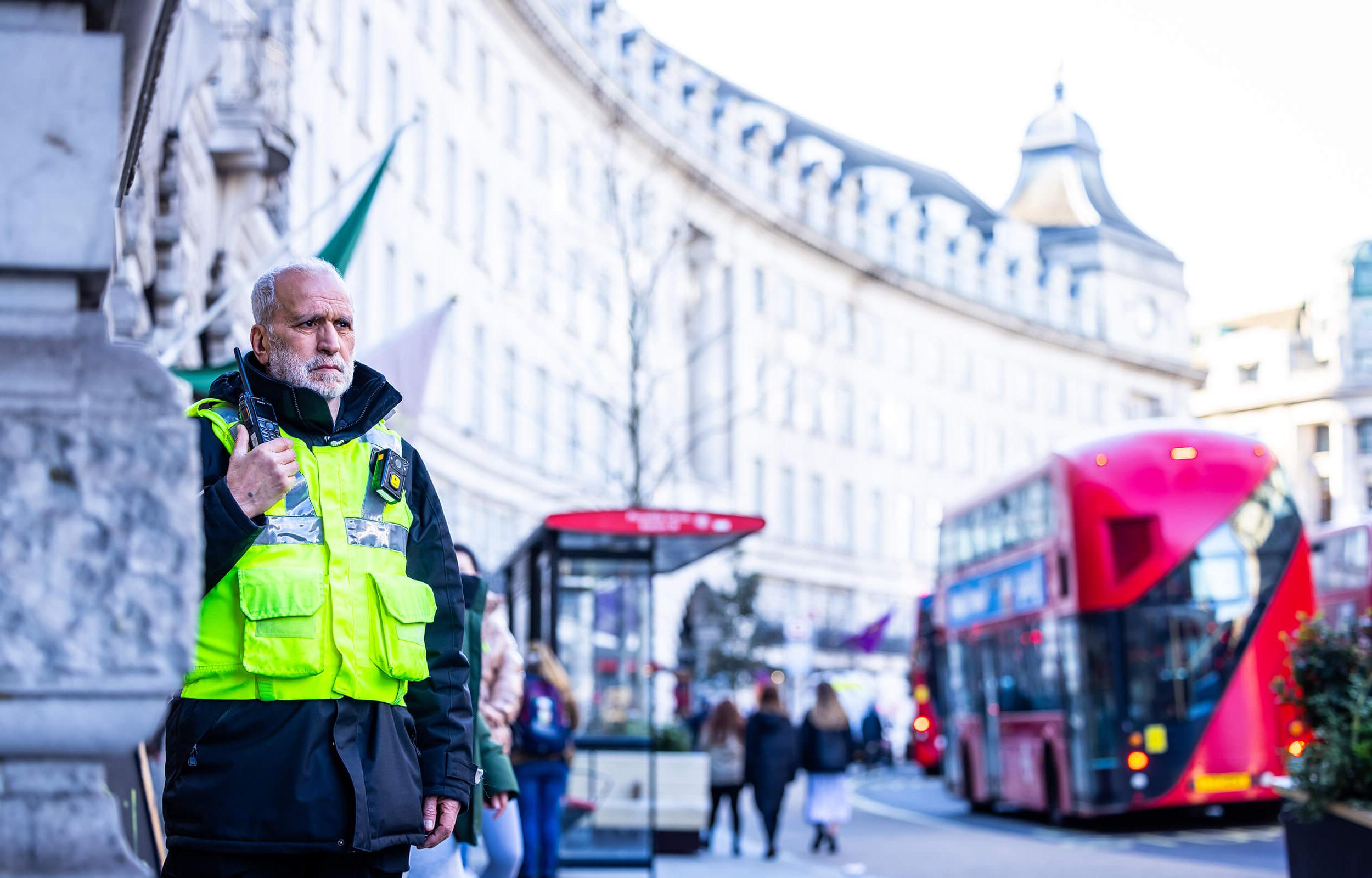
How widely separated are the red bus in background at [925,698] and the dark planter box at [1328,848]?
25446 millimetres

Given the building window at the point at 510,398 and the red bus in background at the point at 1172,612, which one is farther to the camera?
the building window at the point at 510,398

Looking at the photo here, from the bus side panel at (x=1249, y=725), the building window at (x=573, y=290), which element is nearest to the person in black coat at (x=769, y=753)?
the bus side panel at (x=1249, y=725)

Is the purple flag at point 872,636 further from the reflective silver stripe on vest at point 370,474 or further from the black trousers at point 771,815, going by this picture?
the reflective silver stripe on vest at point 370,474

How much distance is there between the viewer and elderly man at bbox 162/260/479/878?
3.52m

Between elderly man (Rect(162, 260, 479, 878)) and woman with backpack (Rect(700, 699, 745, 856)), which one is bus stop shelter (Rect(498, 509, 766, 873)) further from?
elderly man (Rect(162, 260, 479, 878))

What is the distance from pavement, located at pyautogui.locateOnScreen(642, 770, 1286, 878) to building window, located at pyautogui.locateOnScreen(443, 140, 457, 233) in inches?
562

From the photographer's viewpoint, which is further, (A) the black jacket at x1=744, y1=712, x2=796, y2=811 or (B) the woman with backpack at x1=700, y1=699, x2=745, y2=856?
(B) the woman with backpack at x1=700, y1=699, x2=745, y2=856

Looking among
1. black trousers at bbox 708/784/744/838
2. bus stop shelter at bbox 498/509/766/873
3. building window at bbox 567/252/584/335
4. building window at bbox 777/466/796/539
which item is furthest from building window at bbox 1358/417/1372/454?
bus stop shelter at bbox 498/509/766/873

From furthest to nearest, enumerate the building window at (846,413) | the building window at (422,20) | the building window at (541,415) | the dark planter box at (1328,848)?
the building window at (846,413) < the building window at (541,415) < the building window at (422,20) < the dark planter box at (1328,848)

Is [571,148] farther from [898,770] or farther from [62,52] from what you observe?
[62,52]

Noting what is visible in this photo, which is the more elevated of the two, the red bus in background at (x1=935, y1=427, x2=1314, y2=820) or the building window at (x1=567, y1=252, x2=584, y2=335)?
the building window at (x1=567, y1=252, x2=584, y2=335)

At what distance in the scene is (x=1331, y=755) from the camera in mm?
10289

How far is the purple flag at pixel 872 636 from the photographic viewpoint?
57.5 m

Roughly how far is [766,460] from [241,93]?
4406 centimetres
